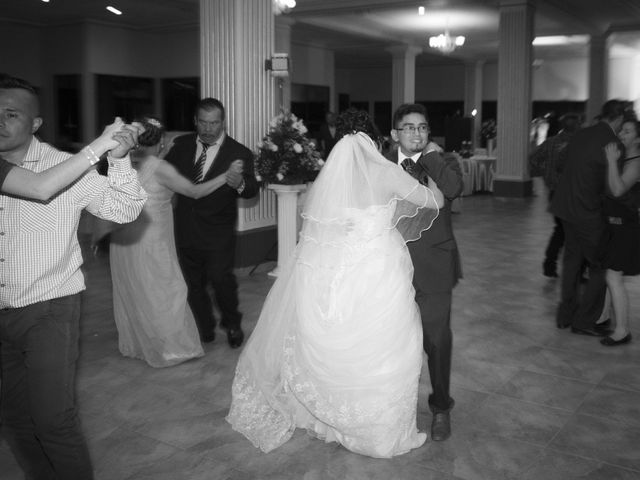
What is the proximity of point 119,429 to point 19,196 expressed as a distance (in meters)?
1.60

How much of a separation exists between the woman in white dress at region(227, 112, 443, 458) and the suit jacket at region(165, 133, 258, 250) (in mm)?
1459

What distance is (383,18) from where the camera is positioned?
14.6 meters

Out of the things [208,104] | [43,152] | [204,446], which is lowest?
[204,446]

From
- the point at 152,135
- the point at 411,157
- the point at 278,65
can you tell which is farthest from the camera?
the point at 278,65

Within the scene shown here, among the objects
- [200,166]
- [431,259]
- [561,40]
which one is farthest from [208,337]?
[561,40]

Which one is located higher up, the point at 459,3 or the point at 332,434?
the point at 459,3

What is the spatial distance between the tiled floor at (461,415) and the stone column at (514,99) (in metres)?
8.26

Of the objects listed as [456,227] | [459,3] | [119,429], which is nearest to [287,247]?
[119,429]

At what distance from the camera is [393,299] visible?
9.87ft

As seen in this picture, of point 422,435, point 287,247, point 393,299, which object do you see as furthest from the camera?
point 287,247

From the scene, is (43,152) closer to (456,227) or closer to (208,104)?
(208,104)

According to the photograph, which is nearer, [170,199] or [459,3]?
[170,199]

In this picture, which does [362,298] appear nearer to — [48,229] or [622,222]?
[48,229]

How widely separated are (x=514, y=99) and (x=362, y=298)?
452 inches
